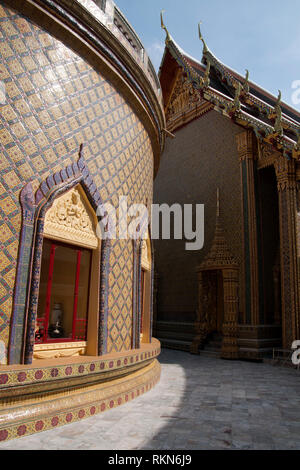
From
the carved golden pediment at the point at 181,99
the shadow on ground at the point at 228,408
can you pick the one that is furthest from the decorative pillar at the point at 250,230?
the carved golden pediment at the point at 181,99

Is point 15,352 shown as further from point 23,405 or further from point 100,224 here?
point 100,224

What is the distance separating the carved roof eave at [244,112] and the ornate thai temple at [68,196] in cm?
434

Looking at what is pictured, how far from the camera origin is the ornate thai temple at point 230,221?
841cm

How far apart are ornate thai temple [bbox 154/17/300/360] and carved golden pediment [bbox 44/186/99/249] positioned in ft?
17.6

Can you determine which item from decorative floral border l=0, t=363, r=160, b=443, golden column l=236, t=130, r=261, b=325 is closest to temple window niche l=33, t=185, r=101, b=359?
decorative floral border l=0, t=363, r=160, b=443

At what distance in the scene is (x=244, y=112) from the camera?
9156 millimetres

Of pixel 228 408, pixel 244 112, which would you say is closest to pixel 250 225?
pixel 244 112

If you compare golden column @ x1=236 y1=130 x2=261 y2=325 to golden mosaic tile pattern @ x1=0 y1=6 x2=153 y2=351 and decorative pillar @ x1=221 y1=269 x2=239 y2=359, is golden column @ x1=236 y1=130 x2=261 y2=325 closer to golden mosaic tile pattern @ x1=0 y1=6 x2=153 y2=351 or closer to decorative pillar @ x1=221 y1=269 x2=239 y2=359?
decorative pillar @ x1=221 y1=269 x2=239 y2=359

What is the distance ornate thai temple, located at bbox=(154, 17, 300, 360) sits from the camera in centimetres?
841

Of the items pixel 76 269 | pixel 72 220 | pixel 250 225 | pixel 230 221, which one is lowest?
pixel 76 269

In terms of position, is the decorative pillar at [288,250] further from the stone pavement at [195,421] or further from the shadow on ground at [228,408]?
the stone pavement at [195,421]

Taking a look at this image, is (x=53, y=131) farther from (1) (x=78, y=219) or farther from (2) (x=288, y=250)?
(2) (x=288, y=250)

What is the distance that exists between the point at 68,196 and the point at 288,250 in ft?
19.8
